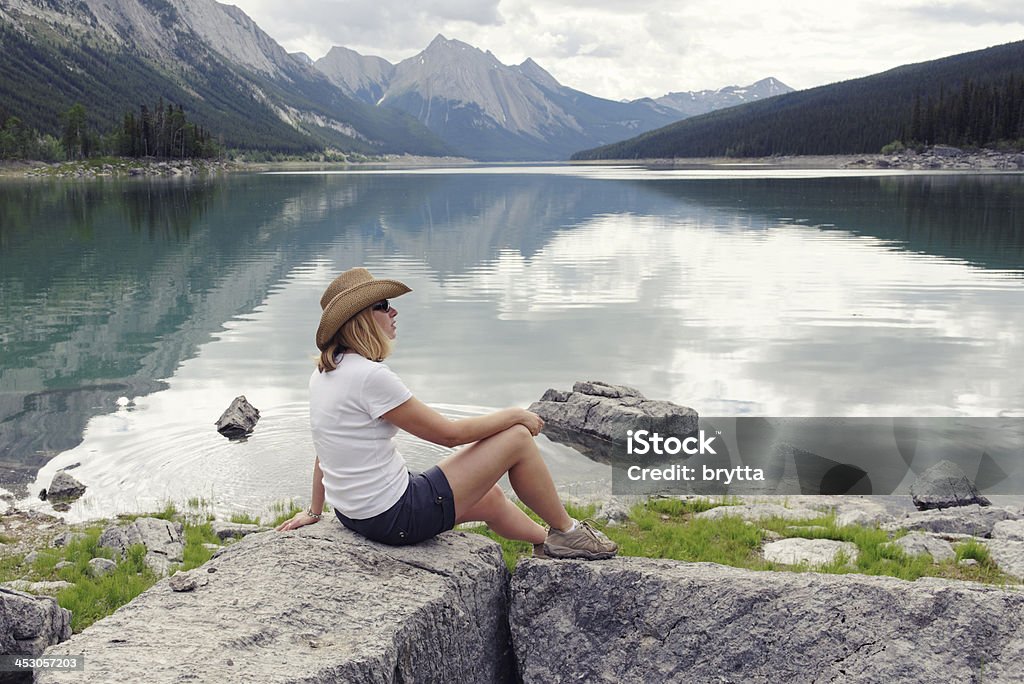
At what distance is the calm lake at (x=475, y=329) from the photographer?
517 inches

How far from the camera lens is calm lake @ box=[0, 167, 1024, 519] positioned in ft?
43.1

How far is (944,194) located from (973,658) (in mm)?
78126

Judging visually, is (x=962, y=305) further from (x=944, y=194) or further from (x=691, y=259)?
(x=944, y=194)

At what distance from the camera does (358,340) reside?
18.4ft

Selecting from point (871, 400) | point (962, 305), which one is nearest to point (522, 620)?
point (871, 400)

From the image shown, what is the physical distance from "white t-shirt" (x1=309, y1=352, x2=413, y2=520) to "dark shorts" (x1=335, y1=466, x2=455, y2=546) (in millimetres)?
68

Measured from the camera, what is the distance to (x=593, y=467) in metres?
12.8

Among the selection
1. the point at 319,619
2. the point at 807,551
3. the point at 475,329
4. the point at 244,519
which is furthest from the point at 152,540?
the point at 475,329

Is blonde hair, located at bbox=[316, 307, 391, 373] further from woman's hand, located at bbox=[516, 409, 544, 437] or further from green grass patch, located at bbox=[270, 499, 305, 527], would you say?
green grass patch, located at bbox=[270, 499, 305, 527]

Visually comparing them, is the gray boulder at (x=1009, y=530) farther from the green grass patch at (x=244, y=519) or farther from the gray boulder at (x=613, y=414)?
the green grass patch at (x=244, y=519)

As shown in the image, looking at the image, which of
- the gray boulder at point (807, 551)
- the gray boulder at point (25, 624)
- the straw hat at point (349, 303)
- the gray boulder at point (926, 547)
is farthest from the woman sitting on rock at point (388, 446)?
the gray boulder at point (926, 547)

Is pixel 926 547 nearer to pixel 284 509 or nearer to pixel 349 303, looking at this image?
pixel 349 303

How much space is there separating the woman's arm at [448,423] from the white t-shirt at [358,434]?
8 centimetres
